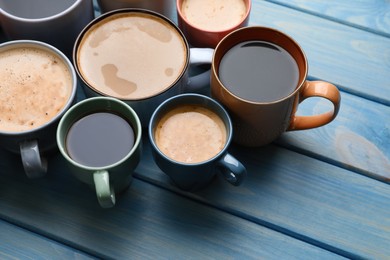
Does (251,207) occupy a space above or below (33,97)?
below

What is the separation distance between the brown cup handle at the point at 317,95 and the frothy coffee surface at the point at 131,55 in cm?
21

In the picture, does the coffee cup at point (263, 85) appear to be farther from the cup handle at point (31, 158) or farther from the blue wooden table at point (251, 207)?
→ the cup handle at point (31, 158)

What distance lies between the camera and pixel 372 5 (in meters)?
1.04

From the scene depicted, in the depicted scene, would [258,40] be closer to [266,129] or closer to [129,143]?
[266,129]

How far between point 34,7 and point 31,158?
12.1 inches

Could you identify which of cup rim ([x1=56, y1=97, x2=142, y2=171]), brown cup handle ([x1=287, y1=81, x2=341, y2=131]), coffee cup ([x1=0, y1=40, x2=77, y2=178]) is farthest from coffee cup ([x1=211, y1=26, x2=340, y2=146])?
coffee cup ([x1=0, y1=40, x2=77, y2=178])

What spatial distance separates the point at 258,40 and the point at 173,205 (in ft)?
1.02

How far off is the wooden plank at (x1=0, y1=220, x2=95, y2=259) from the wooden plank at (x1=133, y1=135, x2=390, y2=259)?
17cm

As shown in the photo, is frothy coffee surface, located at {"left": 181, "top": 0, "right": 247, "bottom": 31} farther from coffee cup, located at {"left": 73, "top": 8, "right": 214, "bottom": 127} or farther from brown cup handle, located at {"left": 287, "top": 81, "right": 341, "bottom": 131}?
brown cup handle, located at {"left": 287, "top": 81, "right": 341, "bottom": 131}

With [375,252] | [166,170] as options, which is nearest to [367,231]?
[375,252]

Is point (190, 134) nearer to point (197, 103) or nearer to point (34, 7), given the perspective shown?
point (197, 103)

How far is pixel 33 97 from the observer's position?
84 centimetres

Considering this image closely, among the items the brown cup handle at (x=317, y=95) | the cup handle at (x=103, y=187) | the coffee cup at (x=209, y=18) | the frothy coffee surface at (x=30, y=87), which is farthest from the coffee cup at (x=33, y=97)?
the brown cup handle at (x=317, y=95)

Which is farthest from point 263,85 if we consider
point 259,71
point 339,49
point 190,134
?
point 339,49
